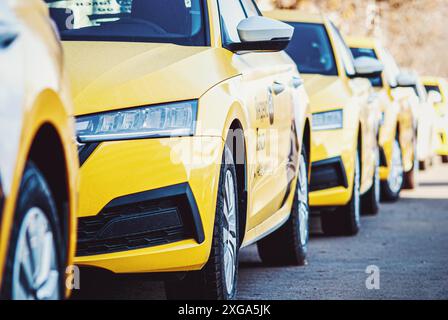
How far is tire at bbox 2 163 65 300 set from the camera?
3.89m

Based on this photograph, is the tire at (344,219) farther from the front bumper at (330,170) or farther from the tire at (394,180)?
the tire at (394,180)

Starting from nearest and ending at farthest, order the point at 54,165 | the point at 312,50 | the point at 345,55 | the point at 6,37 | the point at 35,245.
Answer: the point at 6,37 < the point at 35,245 < the point at 54,165 < the point at 312,50 < the point at 345,55

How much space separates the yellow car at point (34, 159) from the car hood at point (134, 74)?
4.54ft

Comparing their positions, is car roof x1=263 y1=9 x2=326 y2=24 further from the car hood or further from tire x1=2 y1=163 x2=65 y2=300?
tire x1=2 y1=163 x2=65 y2=300

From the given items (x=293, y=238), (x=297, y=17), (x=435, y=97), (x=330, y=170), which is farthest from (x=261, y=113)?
(x=435, y=97)

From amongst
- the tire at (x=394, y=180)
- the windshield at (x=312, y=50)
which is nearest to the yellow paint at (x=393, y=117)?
the tire at (x=394, y=180)

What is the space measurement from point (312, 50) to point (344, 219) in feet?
5.58

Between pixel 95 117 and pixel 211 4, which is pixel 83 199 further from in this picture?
pixel 211 4

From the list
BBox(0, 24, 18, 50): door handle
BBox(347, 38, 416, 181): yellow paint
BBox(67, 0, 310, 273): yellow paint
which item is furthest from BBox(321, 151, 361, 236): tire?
BBox(0, 24, 18, 50): door handle

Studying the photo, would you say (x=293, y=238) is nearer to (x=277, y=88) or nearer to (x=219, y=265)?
(x=277, y=88)

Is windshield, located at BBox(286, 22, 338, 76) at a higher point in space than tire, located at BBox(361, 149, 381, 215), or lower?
higher

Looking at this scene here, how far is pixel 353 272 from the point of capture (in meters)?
8.59

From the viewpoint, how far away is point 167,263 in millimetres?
5910

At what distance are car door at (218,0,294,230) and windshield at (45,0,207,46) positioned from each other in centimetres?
22
